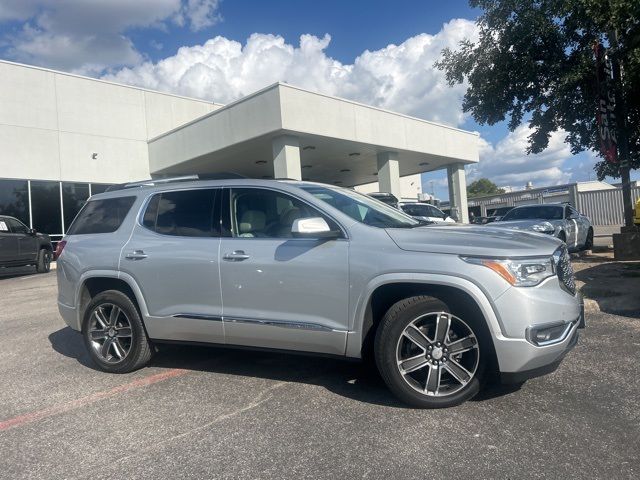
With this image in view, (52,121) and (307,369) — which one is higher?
(52,121)

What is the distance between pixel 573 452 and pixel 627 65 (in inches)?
402

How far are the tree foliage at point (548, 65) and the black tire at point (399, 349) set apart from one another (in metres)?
9.17

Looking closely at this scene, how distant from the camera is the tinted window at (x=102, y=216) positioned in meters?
5.08

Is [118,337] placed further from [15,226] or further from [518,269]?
[15,226]

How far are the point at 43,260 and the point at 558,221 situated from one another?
1549 cm

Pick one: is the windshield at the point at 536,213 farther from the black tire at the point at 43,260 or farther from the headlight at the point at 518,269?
the black tire at the point at 43,260

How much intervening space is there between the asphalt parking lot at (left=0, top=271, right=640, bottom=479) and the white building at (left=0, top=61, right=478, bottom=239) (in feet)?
40.3

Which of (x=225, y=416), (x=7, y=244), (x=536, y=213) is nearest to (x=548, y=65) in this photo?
(x=536, y=213)

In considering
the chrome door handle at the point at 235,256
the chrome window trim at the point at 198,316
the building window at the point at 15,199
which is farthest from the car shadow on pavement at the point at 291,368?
the building window at the point at 15,199

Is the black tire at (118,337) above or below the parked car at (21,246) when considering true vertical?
below

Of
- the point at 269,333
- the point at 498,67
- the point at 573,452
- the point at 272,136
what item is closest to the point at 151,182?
the point at 269,333

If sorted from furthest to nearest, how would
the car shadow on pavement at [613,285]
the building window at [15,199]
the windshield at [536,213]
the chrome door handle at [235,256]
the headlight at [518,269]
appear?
the building window at [15,199] → the windshield at [536,213] → the car shadow on pavement at [613,285] → the chrome door handle at [235,256] → the headlight at [518,269]

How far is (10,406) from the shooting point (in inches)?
165

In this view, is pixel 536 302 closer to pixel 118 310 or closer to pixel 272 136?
pixel 118 310
